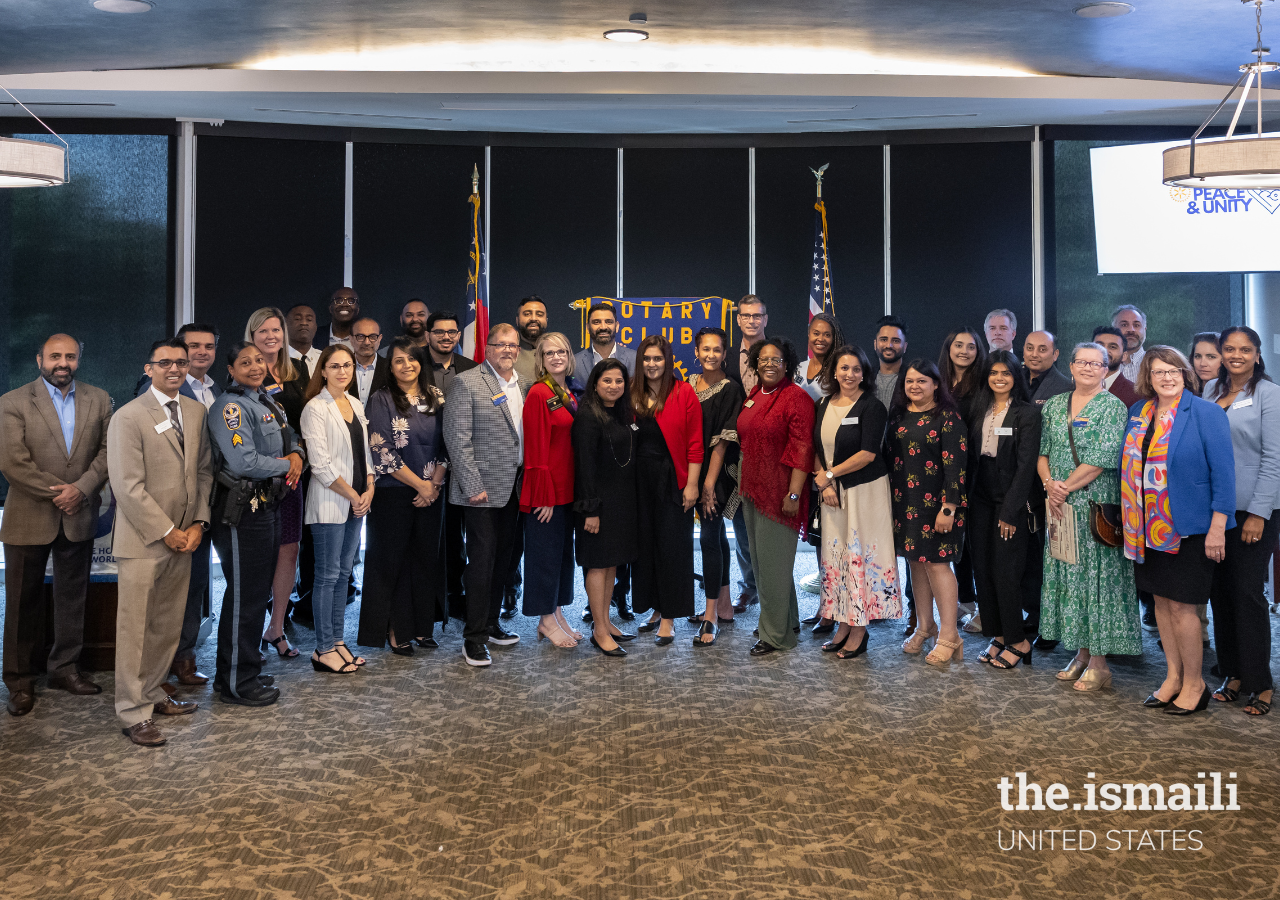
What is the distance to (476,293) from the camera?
804 centimetres

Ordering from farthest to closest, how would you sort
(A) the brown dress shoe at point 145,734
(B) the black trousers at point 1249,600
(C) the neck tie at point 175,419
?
(B) the black trousers at point 1249,600
(C) the neck tie at point 175,419
(A) the brown dress shoe at point 145,734

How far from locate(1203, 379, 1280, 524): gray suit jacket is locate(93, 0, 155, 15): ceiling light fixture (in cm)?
520

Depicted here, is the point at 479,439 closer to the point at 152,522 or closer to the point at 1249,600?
the point at 152,522

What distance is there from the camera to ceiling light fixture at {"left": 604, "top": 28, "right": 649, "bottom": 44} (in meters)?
5.58

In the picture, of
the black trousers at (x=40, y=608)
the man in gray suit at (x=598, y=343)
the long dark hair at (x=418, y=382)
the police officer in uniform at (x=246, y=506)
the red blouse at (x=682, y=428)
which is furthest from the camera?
the man in gray suit at (x=598, y=343)

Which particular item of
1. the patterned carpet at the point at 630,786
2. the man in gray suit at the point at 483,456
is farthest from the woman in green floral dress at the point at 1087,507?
the man in gray suit at the point at 483,456

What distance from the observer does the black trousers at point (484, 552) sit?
525 cm

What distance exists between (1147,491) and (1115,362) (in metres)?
1.54

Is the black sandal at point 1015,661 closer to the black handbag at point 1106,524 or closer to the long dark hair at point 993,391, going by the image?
the black handbag at point 1106,524

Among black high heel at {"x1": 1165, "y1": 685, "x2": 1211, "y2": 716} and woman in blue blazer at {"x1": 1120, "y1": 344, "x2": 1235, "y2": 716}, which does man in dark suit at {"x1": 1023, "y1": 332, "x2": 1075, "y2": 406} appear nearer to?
woman in blue blazer at {"x1": 1120, "y1": 344, "x2": 1235, "y2": 716}

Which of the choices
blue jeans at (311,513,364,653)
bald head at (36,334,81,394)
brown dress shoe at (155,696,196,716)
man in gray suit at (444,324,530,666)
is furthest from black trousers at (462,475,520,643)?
bald head at (36,334,81,394)

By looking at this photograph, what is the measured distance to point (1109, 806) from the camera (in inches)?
140

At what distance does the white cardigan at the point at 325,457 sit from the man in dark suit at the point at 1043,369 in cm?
336

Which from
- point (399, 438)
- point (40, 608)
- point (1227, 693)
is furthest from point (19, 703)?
point (1227, 693)
